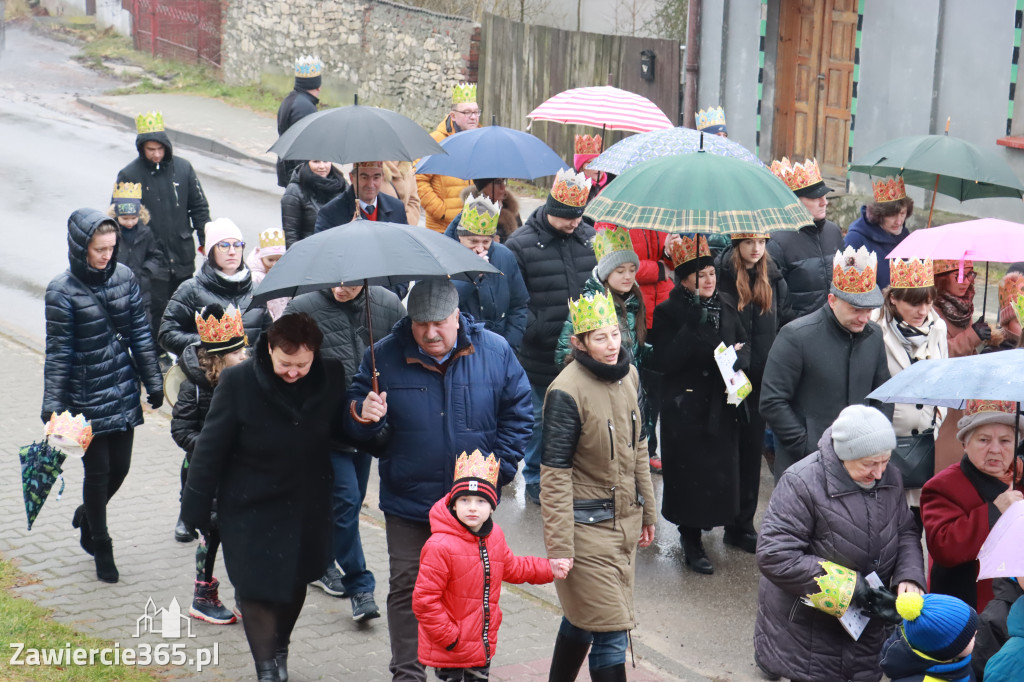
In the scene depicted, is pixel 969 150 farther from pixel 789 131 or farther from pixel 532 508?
pixel 789 131

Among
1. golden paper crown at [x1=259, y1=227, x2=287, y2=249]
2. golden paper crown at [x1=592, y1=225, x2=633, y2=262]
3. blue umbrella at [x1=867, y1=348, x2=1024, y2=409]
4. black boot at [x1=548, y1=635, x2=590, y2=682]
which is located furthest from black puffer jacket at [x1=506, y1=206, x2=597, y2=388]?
blue umbrella at [x1=867, y1=348, x2=1024, y2=409]

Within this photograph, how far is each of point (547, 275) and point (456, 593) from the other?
355 cm

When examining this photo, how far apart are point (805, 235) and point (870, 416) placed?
12.5 feet

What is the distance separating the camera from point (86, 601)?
6641mm

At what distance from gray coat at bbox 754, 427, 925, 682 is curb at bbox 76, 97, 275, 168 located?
54.7 ft

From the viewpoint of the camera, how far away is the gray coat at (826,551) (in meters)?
5.01

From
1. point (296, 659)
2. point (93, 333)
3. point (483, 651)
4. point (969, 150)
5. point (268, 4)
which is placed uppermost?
point (268, 4)

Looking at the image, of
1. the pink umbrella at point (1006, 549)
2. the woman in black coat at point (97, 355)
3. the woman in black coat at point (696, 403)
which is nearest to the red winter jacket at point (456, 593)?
the pink umbrella at point (1006, 549)

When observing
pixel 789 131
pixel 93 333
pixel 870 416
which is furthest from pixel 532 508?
pixel 789 131

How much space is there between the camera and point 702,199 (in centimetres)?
641

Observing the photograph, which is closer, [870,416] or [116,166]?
[870,416]

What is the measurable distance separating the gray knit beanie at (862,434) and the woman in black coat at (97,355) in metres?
3.92

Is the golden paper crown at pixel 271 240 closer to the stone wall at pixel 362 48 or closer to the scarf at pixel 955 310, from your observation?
the scarf at pixel 955 310

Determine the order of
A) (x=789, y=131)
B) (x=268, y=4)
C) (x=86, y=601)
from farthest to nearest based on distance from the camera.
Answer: (x=268, y=4), (x=789, y=131), (x=86, y=601)
